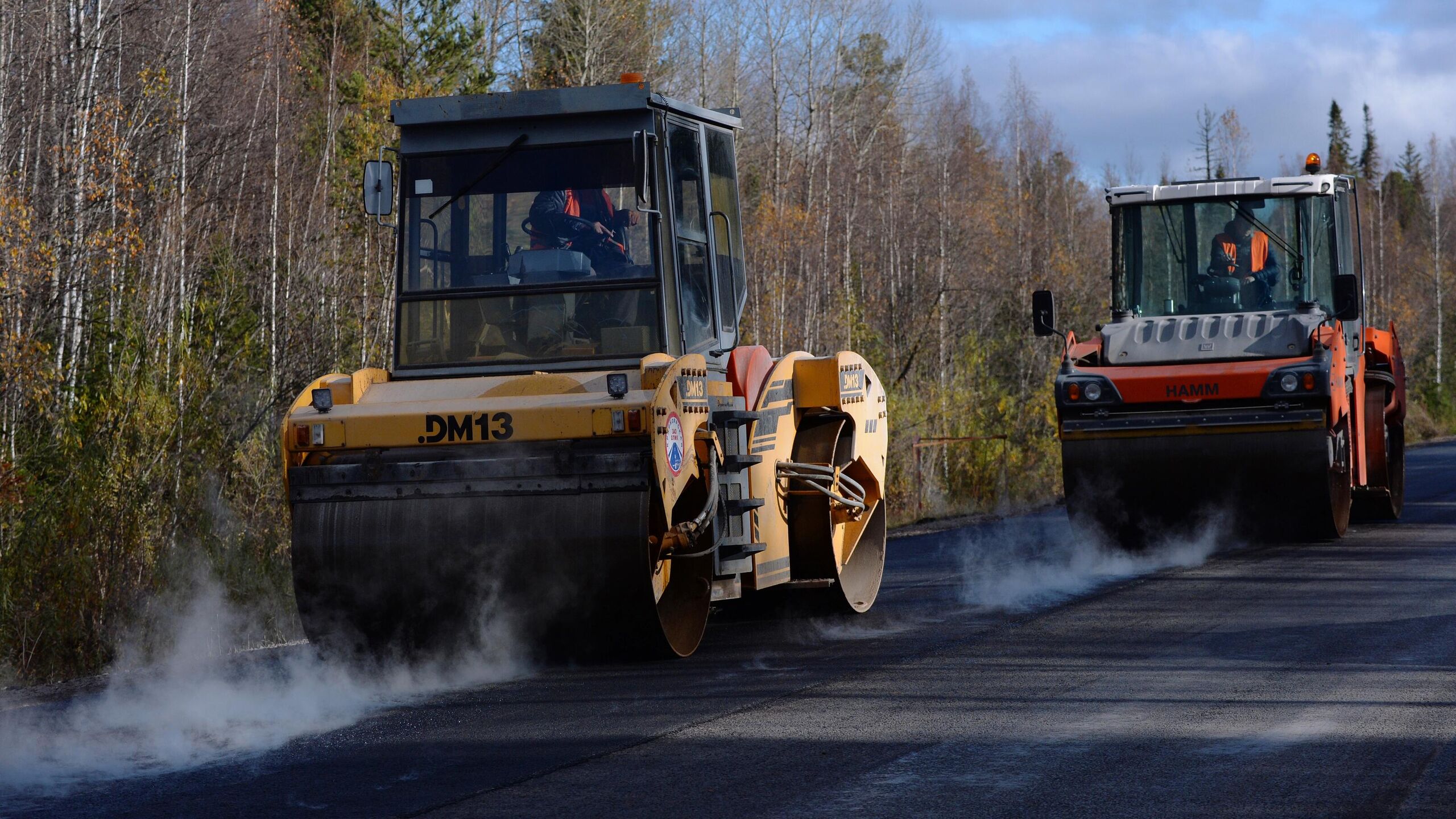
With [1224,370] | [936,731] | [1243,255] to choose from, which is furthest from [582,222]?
[1243,255]

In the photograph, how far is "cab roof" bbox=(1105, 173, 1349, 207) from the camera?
12.8 m

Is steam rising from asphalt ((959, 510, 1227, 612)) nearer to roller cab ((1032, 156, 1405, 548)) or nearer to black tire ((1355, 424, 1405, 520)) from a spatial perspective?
roller cab ((1032, 156, 1405, 548))

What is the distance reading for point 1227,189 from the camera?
13.0 meters

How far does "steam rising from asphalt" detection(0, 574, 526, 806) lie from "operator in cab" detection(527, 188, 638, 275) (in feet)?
6.34

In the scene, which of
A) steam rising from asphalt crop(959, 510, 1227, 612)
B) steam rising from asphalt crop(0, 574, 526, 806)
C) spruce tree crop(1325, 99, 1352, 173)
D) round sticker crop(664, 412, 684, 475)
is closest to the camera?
steam rising from asphalt crop(0, 574, 526, 806)

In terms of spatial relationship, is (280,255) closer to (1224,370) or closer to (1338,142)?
(1224,370)

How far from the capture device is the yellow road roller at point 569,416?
6.77 m

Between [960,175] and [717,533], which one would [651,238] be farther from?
[960,175]

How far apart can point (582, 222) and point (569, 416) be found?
4.33ft

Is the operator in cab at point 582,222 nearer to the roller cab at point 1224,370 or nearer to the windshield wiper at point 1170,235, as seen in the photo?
the roller cab at point 1224,370

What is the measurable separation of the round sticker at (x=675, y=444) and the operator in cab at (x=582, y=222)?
1169 millimetres

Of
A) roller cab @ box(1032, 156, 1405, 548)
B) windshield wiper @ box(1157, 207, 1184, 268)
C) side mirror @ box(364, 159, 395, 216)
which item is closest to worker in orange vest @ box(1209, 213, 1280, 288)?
Answer: roller cab @ box(1032, 156, 1405, 548)

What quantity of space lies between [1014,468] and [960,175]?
75.2 feet

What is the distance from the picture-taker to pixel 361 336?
59.1 ft
